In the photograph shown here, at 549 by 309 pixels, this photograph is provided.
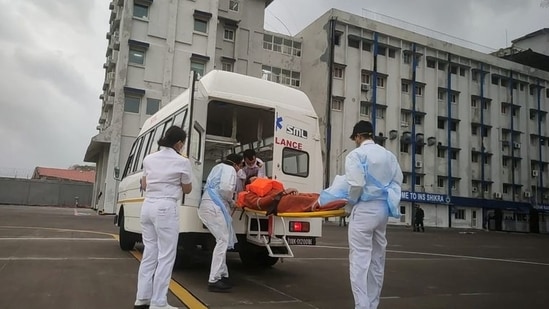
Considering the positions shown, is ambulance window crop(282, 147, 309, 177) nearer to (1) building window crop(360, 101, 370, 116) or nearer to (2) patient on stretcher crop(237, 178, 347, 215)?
(2) patient on stretcher crop(237, 178, 347, 215)

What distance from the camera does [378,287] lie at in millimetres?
4598

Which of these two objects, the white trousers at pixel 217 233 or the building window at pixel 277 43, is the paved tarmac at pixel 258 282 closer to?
the white trousers at pixel 217 233

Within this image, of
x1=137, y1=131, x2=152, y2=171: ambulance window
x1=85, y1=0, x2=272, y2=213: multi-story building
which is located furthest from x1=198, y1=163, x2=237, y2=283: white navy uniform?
x1=85, y1=0, x2=272, y2=213: multi-story building

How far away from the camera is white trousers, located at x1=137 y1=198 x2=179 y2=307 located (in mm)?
4613

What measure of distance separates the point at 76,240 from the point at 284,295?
7.95m

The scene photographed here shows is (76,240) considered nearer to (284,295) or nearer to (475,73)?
(284,295)

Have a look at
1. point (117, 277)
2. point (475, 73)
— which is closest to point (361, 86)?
point (475, 73)

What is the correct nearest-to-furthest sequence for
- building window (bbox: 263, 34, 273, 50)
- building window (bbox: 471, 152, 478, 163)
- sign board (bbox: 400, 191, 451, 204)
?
building window (bbox: 263, 34, 273, 50) → sign board (bbox: 400, 191, 451, 204) → building window (bbox: 471, 152, 478, 163)

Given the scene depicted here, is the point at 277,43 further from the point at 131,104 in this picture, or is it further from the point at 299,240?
the point at 299,240

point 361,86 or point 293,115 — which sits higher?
point 361,86

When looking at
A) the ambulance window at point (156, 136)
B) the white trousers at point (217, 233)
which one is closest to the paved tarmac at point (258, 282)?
the white trousers at point (217, 233)

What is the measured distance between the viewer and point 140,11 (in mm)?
32375

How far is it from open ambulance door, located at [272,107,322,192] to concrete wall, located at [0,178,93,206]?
143 feet

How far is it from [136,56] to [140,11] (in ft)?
10.8
